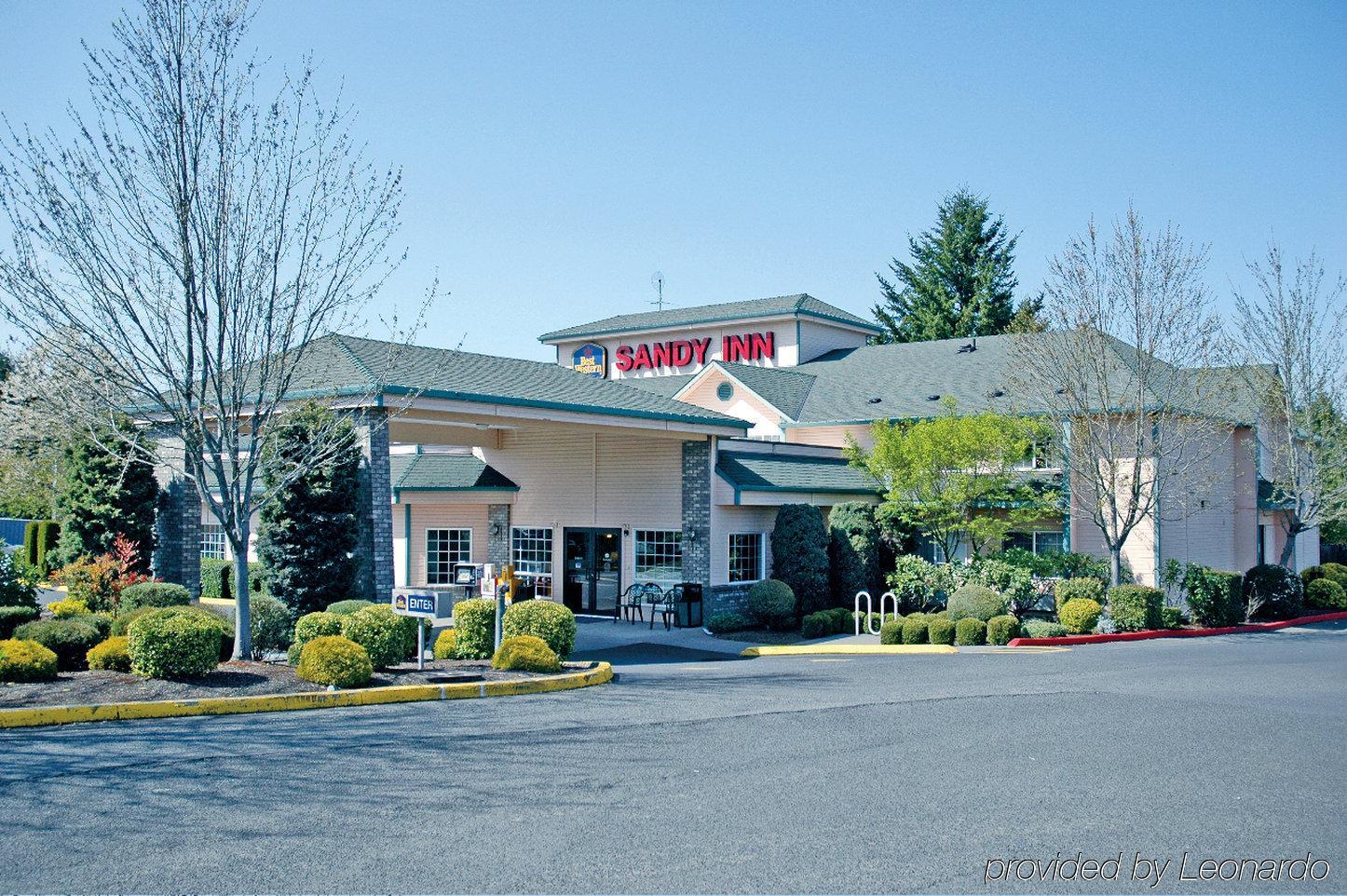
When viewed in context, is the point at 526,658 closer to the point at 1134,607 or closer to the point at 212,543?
the point at 1134,607

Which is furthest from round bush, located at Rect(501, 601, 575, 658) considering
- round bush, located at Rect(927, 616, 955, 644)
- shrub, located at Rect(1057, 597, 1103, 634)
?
shrub, located at Rect(1057, 597, 1103, 634)

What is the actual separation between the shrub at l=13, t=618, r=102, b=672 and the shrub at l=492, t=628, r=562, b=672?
5188 mm

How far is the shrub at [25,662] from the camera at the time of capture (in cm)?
1229

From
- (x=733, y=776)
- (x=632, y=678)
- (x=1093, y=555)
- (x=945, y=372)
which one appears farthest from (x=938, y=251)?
(x=733, y=776)

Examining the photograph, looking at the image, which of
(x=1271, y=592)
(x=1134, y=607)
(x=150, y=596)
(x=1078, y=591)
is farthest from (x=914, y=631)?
(x=150, y=596)

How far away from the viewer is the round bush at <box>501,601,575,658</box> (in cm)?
1584

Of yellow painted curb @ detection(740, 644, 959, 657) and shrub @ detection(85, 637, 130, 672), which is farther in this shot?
yellow painted curb @ detection(740, 644, 959, 657)

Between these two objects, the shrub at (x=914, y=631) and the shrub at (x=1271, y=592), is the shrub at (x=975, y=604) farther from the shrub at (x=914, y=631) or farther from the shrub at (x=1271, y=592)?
the shrub at (x=1271, y=592)

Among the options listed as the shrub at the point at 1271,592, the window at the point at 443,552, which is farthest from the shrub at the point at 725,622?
the shrub at the point at 1271,592

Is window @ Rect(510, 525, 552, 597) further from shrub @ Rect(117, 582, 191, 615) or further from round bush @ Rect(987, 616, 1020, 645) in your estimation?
round bush @ Rect(987, 616, 1020, 645)

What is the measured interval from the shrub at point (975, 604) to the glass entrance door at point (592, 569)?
25.9 feet

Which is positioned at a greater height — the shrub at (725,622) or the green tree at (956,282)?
the green tree at (956,282)

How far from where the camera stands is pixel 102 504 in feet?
74.0

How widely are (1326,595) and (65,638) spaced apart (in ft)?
92.9
